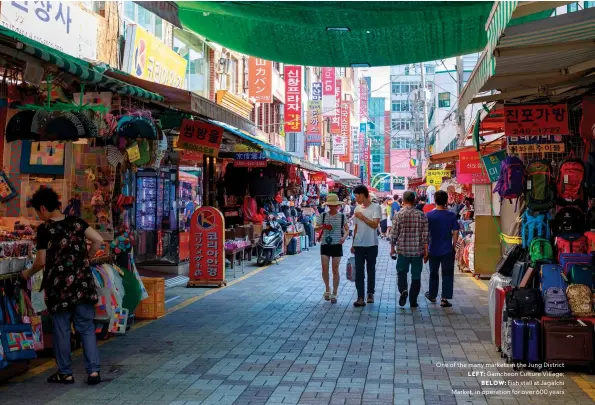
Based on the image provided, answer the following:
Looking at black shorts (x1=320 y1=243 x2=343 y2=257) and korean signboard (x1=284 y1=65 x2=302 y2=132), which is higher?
korean signboard (x1=284 y1=65 x2=302 y2=132)

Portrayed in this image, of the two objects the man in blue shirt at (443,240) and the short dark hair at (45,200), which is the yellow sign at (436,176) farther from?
the short dark hair at (45,200)

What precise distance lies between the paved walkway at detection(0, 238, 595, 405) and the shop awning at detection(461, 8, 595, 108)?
2.90 meters

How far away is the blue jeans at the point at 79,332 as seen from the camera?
659 centimetres

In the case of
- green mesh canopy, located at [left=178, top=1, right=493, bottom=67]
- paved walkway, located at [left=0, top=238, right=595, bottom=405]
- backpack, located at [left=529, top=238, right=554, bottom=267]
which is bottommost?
paved walkway, located at [left=0, top=238, right=595, bottom=405]

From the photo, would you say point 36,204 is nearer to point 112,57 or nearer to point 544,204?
point 544,204

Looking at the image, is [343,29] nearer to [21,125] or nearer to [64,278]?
[21,125]

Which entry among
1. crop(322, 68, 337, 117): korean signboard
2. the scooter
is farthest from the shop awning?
crop(322, 68, 337, 117): korean signboard

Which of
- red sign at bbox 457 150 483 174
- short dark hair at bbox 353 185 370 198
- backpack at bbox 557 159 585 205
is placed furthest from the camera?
red sign at bbox 457 150 483 174

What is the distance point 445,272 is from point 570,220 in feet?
11.2

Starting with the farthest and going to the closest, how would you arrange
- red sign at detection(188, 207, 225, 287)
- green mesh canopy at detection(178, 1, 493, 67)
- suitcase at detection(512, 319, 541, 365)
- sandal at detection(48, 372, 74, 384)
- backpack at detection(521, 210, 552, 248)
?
red sign at detection(188, 207, 225, 287)
green mesh canopy at detection(178, 1, 493, 67)
backpack at detection(521, 210, 552, 248)
suitcase at detection(512, 319, 541, 365)
sandal at detection(48, 372, 74, 384)

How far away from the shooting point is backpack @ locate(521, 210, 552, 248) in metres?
8.26

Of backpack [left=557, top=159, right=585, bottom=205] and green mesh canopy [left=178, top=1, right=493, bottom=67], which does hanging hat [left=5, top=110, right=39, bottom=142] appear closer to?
green mesh canopy [left=178, top=1, right=493, bottom=67]

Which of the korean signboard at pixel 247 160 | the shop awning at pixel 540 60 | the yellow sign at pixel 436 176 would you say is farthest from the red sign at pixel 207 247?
the yellow sign at pixel 436 176

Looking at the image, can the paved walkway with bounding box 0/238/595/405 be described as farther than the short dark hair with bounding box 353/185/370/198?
No
